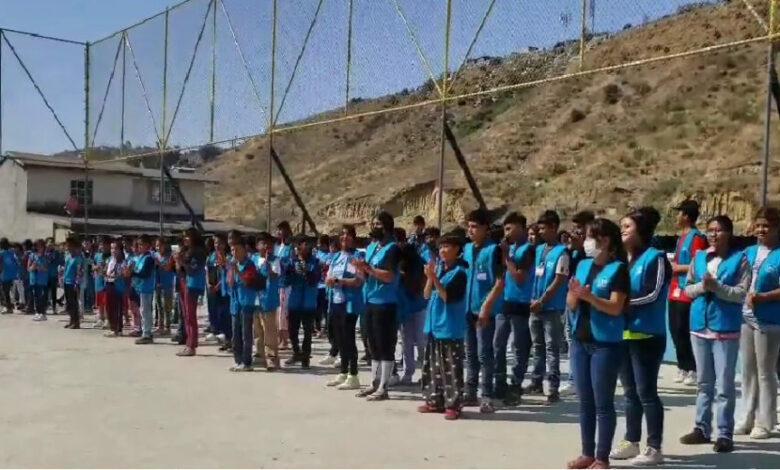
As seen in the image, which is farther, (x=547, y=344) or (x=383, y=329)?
(x=547, y=344)

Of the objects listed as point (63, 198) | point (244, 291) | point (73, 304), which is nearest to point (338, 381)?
point (244, 291)

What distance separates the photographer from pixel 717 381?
6.24m

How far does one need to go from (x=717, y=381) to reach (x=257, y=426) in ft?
12.1

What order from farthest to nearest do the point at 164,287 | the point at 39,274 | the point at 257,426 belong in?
the point at 39,274
the point at 164,287
the point at 257,426

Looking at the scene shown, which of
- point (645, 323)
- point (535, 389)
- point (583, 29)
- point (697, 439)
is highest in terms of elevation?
point (583, 29)

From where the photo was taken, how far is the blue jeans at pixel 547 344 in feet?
27.0

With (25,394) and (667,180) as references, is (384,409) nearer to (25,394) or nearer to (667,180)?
(25,394)

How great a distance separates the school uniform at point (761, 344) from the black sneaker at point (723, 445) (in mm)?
650

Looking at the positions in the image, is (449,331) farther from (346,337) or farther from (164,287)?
(164,287)

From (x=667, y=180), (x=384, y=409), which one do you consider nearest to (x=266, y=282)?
(x=384, y=409)

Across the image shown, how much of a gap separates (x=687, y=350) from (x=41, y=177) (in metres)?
29.2

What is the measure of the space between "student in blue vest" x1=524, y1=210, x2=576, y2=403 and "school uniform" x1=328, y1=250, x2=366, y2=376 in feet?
6.10

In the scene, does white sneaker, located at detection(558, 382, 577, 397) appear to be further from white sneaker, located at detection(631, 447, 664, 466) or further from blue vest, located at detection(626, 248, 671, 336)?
blue vest, located at detection(626, 248, 671, 336)

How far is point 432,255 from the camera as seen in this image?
9375 millimetres
